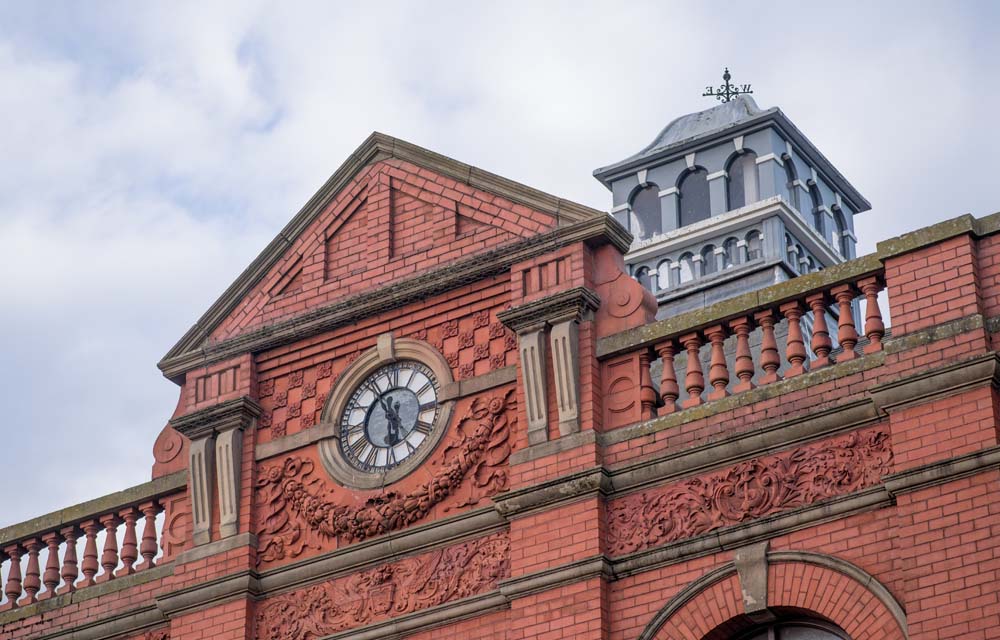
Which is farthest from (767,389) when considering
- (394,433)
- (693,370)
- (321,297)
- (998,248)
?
(321,297)

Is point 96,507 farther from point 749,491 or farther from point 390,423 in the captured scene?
point 749,491

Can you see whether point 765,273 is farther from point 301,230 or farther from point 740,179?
point 301,230

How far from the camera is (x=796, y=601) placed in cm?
1802

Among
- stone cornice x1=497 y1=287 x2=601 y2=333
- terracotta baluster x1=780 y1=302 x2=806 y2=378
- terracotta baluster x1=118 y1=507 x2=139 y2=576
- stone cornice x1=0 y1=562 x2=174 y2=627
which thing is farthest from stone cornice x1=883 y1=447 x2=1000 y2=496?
terracotta baluster x1=118 y1=507 x2=139 y2=576

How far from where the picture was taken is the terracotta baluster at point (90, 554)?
74.4ft

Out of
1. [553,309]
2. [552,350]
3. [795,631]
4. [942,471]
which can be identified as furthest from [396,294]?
[942,471]

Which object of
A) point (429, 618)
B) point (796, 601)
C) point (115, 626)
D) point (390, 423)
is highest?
point (390, 423)

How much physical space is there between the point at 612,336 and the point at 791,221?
1261 cm

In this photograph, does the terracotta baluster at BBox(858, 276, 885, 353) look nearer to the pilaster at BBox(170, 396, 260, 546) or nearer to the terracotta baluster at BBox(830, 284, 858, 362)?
the terracotta baluster at BBox(830, 284, 858, 362)

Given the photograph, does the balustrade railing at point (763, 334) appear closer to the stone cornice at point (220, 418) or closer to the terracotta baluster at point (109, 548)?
the stone cornice at point (220, 418)

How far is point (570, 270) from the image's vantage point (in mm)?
20734

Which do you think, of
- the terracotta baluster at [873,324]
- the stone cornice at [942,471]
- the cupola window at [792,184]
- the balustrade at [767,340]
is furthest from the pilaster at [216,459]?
the cupola window at [792,184]

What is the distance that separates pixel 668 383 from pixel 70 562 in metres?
7.18

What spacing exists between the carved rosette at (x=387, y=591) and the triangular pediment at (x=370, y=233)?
318 cm
